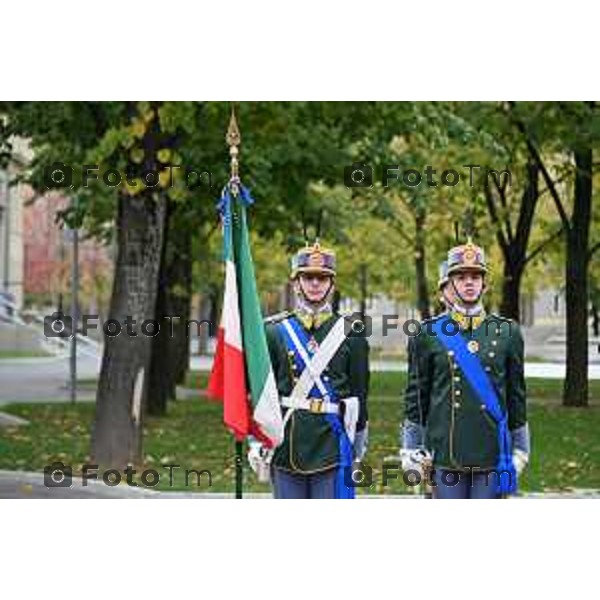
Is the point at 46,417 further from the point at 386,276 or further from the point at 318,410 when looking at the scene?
the point at 318,410

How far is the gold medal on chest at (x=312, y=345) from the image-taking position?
6941mm


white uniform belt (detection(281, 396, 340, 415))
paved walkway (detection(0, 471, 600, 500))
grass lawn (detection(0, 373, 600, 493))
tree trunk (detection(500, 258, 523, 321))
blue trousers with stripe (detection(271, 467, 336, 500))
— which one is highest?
tree trunk (detection(500, 258, 523, 321))

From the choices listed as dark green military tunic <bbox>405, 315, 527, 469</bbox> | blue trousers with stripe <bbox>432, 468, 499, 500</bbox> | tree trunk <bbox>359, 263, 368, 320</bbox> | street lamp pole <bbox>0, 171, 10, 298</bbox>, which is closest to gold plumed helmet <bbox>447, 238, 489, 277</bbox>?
dark green military tunic <bbox>405, 315, 527, 469</bbox>

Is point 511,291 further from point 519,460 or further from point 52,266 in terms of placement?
point 519,460

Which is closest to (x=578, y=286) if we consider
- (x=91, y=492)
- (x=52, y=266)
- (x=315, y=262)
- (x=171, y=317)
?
(x=52, y=266)

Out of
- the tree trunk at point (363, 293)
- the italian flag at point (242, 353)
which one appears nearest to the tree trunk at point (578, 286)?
the tree trunk at point (363, 293)

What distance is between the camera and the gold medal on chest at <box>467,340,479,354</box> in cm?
661

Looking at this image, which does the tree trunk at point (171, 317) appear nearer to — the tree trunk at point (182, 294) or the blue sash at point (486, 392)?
the tree trunk at point (182, 294)

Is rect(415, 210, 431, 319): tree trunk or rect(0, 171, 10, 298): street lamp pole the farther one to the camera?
rect(0, 171, 10, 298): street lamp pole

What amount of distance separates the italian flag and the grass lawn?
3.29 ft

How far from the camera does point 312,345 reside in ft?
22.8

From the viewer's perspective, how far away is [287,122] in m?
10.5

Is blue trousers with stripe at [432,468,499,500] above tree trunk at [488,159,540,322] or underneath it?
underneath

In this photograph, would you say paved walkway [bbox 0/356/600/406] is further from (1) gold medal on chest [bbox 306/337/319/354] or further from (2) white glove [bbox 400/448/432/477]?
(2) white glove [bbox 400/448/432/477]
